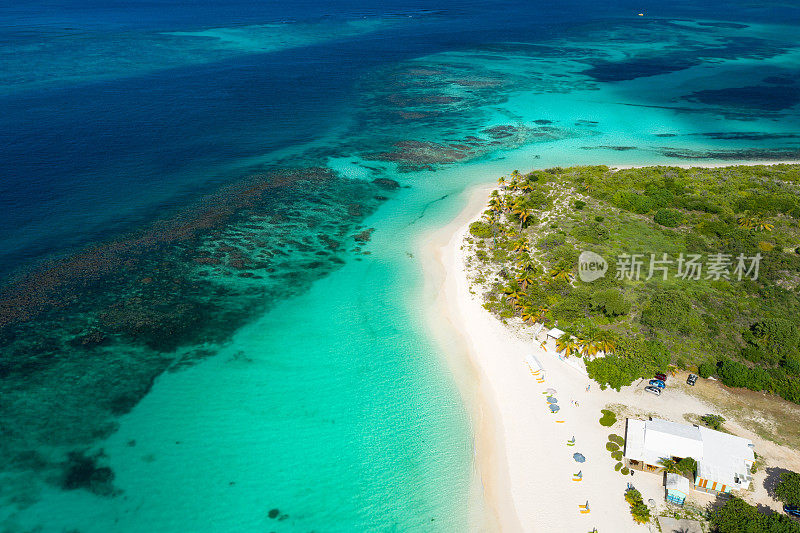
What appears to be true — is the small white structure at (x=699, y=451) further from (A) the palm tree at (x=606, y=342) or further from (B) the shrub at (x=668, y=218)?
(B) the shrub at (x=668, y=218)

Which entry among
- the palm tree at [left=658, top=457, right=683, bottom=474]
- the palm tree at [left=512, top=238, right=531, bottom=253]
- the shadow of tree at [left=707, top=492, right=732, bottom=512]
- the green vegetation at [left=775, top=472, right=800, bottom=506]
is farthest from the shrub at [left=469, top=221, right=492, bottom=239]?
the green vegetation at [left=775, top=472, right=800, bottom=506]

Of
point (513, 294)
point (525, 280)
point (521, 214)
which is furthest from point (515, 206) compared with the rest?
point (513, 294)

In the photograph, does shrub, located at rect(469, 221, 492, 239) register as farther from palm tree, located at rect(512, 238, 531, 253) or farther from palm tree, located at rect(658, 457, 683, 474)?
palm tree, located at rect(658, 457, 683, 474)

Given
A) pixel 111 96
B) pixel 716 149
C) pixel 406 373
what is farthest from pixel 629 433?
pixel 111 96

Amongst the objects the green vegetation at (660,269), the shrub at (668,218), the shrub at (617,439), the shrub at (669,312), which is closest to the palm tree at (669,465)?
the shrub at (617,439)

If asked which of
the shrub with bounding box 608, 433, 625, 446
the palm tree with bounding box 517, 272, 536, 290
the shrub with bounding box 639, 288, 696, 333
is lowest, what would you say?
the shrub with bounding box 608, 433, 625, 446

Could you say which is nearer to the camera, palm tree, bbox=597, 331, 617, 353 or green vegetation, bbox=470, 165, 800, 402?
green vegetation, bbox=470, 165, 800, 402

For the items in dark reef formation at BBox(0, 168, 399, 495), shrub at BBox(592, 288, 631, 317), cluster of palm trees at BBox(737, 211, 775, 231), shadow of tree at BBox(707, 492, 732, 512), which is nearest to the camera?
shadow of tree at BBox(707, 492, 732, 512)
